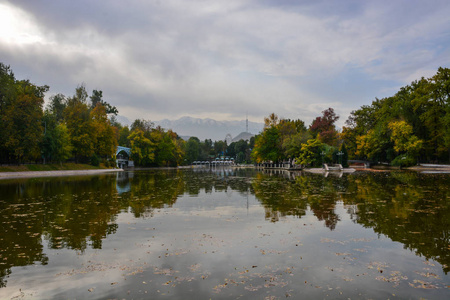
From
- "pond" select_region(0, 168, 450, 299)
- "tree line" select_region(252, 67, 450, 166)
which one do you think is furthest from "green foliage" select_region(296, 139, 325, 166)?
"pond" select_region(0, 168, 450, 299)

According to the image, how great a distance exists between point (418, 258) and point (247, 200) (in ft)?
37.7

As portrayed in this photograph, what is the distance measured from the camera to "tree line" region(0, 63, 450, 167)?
49209mm

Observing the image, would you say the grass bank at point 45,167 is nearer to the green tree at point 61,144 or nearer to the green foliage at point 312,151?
the green tree at point 61,144

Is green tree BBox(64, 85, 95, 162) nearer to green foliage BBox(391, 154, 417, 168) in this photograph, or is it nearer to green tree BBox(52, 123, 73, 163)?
green tree BBox(52, 123, 73, 163)

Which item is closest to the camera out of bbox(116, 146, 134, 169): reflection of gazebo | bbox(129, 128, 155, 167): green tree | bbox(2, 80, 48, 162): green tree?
bbox(2, 80, 48, 162): green tree

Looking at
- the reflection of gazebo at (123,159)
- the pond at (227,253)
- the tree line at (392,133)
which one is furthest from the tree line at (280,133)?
the pond at (227,253)

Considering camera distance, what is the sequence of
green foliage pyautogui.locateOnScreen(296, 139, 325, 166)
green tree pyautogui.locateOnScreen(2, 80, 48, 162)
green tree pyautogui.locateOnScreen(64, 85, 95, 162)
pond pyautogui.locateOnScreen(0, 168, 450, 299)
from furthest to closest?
green tree pyautogui.locateOnScreen(64, 85, 95, 162) < green foliage pyautogui.locateOnScreen(296, 139, 325, 166) < green tree pyautogui.locateOnScreen(2, 80, 48, 162) < pond pyautogui.locateOnScreen(0, 168, 450, 299)

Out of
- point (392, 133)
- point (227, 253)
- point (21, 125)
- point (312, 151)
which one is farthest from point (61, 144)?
point (392, 133)

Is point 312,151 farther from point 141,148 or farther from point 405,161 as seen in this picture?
point 141,148

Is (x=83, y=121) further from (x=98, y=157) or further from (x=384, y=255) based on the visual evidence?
(x=384, y=255)

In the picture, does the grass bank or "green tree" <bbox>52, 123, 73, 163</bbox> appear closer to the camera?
the grass bank

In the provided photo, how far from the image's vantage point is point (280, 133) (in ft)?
277

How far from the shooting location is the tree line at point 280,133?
161 ft

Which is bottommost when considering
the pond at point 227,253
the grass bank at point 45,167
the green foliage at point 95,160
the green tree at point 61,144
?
the pond at point 227,253
